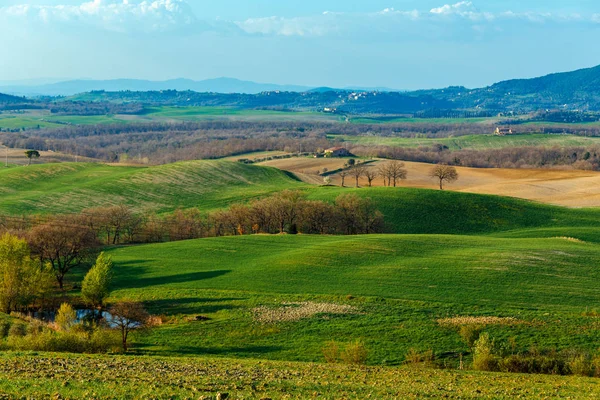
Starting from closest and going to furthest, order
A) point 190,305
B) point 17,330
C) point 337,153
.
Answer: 1. point 17,330
2. point 190,305
3. point 337,153

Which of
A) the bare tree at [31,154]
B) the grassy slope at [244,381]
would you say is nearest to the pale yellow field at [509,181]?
the bare tree at [31,154]

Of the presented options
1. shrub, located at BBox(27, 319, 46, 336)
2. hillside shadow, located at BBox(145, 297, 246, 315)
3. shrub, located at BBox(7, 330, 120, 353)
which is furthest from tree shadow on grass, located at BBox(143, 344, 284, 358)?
hillside shadow, located at BBox(145, 297, 246, 315)

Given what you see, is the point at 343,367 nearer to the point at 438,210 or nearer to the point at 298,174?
the point at 438,210

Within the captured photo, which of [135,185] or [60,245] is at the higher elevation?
[135,185]

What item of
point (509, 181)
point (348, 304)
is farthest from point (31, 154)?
point (348, 304)

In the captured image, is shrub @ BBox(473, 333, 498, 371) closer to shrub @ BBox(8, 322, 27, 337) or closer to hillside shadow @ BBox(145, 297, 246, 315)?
hillside shadow @ BBox(145, 297, 246, 315)

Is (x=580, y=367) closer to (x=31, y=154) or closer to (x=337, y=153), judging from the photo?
(x=31, y=154)
